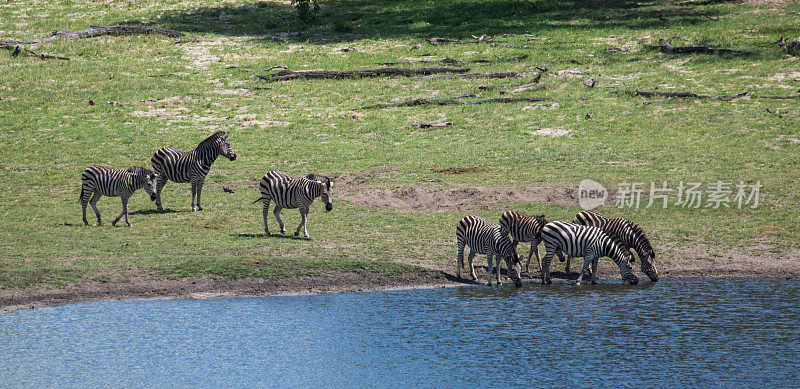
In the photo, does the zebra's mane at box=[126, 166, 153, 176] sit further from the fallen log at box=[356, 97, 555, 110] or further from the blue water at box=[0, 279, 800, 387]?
the fallen log at box=[356, 97, 555, 110]

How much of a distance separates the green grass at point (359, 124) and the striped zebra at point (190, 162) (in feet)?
3.42

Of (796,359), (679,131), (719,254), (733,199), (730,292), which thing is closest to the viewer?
(796,359)

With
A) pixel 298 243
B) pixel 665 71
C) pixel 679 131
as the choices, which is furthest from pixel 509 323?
pixel 665 71

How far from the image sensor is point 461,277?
67.3 ft

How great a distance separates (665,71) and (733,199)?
17.2 m

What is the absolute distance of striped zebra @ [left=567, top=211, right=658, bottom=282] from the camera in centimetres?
2017

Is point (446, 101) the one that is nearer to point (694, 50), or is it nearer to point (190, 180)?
point (694, 50)

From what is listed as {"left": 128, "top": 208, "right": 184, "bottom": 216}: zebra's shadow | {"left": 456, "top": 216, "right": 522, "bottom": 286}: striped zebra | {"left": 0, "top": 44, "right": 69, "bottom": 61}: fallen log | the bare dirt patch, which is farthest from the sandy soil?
{"left": 0, "top": 44, "right": 69, "bottom": 61}: fallen log

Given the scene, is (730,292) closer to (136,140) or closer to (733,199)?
(733,199)

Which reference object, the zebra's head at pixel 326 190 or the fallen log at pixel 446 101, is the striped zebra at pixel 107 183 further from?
the fallen log at pixel 446 101

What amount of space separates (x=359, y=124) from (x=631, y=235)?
19177 millimetres

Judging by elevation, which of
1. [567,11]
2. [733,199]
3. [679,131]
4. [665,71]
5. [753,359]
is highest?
[567,11]

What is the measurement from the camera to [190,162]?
27.1 meters

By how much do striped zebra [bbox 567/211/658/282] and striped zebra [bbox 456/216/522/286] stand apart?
9.50 ft
